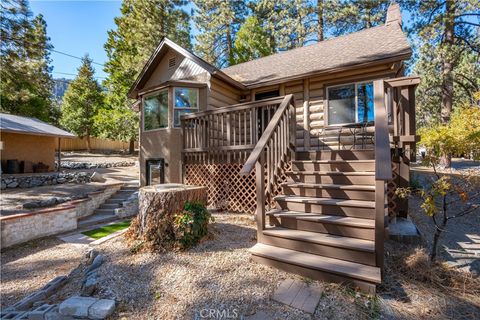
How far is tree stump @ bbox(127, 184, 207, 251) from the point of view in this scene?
3.76m

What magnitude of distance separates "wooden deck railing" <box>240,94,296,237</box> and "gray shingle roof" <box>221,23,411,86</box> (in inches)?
117

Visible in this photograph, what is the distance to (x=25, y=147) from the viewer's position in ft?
47.2

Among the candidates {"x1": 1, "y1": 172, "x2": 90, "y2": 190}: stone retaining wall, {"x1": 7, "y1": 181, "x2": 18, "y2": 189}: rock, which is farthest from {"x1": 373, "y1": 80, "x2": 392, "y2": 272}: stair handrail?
{"x1": 7, "y1": 181, "x2": 18, "y2": 189}: rock

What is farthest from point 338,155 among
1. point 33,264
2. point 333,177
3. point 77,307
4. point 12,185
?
point 12,185

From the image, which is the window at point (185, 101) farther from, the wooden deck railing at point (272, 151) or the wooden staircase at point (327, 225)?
the wooden staircase at point (327, 225)

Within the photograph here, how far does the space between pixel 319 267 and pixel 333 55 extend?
758 centimetres

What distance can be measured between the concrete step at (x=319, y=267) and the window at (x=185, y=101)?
5971mm

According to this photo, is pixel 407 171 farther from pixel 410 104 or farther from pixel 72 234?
pixel 72 234

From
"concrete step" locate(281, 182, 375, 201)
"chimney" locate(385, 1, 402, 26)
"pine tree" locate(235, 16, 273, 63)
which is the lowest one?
"concrete step" locate(281, 182, 375, 201)

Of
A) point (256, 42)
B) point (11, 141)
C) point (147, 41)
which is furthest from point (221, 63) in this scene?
point (11, 141)

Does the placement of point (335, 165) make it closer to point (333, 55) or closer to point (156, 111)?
point (333, 55)

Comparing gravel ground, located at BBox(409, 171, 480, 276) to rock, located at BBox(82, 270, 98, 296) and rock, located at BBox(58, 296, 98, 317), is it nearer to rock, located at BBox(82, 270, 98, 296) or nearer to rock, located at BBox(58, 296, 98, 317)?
rock, located at BBox(58, 296, 98, 317)

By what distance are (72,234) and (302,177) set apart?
21.3 ft

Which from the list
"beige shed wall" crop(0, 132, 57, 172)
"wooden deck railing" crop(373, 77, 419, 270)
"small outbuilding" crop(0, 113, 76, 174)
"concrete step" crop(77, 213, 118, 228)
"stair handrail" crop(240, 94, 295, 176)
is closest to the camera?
"wooden deck railing" crop(373, 77, 419, 270)
